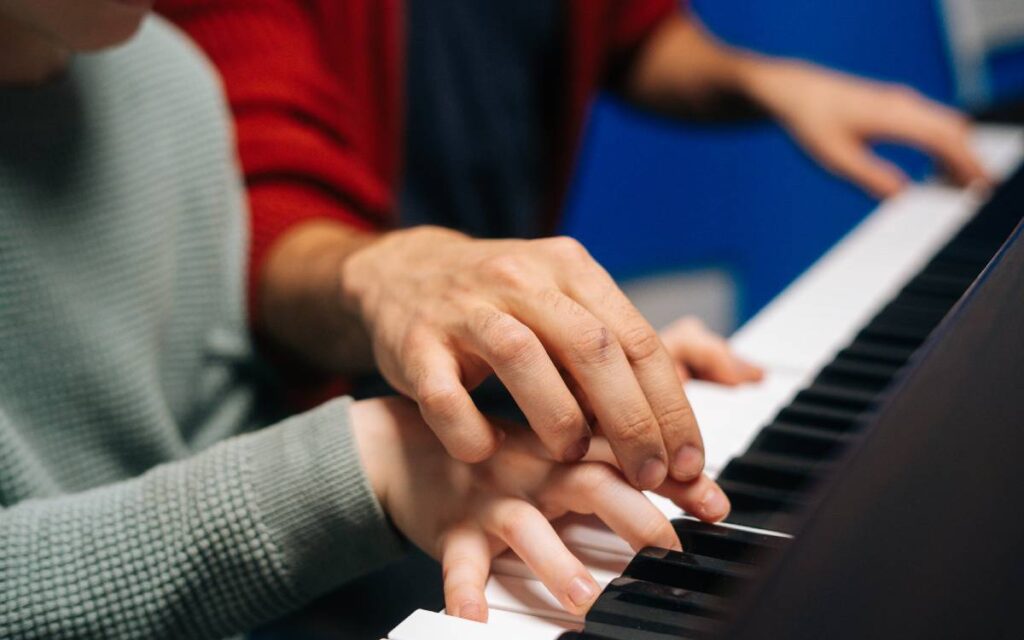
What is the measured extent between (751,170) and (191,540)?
Answer: 6.30 feet

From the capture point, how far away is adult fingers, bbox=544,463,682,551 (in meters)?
0.47

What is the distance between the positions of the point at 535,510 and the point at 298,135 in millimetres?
575

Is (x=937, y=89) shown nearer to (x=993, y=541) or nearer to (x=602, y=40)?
(x=602, y=40)

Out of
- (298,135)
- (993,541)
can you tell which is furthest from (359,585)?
(993,541)

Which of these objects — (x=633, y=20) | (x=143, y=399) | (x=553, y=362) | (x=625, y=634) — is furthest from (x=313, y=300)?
(x=633, y=20)

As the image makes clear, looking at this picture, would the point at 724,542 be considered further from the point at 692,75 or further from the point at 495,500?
the point at 692,75

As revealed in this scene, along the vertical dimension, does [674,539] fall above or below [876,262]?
below

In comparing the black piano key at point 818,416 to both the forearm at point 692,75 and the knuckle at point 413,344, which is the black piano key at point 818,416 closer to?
the knuckle at point 413,344

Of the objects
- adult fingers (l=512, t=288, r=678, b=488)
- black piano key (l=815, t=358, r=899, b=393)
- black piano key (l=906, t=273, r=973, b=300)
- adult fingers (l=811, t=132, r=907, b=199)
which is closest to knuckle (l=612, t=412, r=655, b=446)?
adult fingers (l=512, t=288, r=678, b=488)

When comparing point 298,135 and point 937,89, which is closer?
point 298,135

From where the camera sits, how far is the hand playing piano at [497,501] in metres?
0.46

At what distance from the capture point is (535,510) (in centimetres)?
49

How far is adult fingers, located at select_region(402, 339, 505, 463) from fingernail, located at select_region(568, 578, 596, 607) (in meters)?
0.07

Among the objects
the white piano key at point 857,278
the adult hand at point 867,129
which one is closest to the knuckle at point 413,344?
the white piano key at point 857,278
